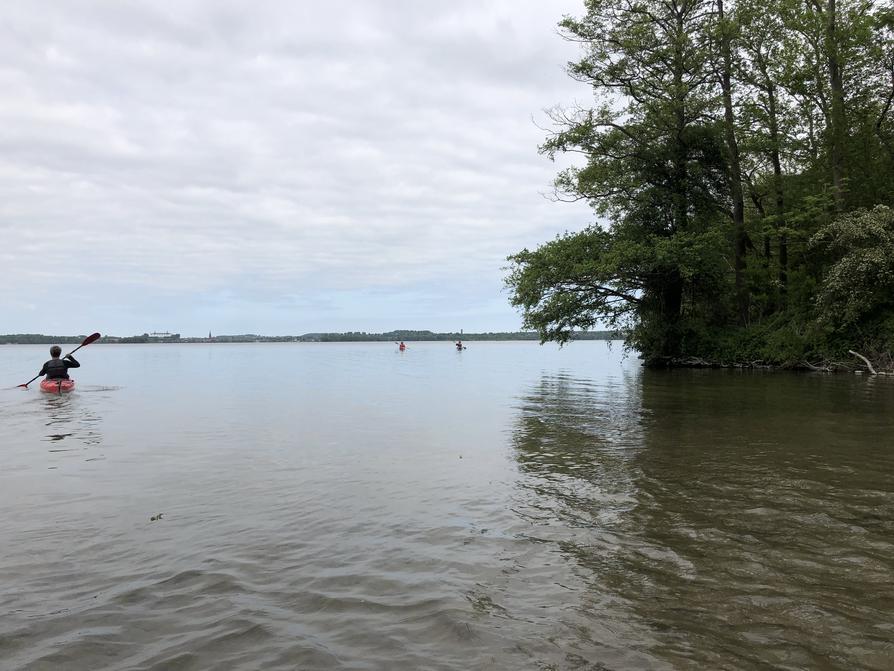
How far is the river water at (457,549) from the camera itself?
3.91 meters

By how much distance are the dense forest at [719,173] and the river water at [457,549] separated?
21.6 meters

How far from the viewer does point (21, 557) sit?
5812 millimetres

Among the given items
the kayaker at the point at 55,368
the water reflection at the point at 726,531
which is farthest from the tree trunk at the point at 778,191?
the kayaker at the point at 55,368

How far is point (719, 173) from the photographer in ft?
114

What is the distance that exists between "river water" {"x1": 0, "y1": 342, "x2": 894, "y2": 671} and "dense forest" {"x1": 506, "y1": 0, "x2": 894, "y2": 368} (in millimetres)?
21619

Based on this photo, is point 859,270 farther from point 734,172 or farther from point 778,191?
point 778,191

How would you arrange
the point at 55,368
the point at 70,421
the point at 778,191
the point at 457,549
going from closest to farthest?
1. the point at 457,549
2. the point at 70,421
3. the point at 55,368
4. the point at 778,191

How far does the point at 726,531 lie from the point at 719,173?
33894mm

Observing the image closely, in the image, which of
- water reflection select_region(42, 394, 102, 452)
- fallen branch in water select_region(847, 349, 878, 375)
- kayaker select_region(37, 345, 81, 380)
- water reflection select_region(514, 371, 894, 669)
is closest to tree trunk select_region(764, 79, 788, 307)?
fallen branch in water select_region(847, 349, 878, 375)

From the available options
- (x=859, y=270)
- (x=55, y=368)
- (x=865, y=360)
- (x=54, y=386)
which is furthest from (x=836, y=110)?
(x=54, y=386)

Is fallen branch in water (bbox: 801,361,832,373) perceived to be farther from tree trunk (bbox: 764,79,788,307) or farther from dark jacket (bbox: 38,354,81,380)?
dark jacket (bbox: 38,354,81,380)

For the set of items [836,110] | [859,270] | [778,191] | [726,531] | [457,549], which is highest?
[836,110]

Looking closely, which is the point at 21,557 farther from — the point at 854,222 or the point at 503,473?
the point at 854,222

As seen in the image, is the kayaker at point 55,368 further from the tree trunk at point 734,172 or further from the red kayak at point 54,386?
the tree trunk at point 734,172
